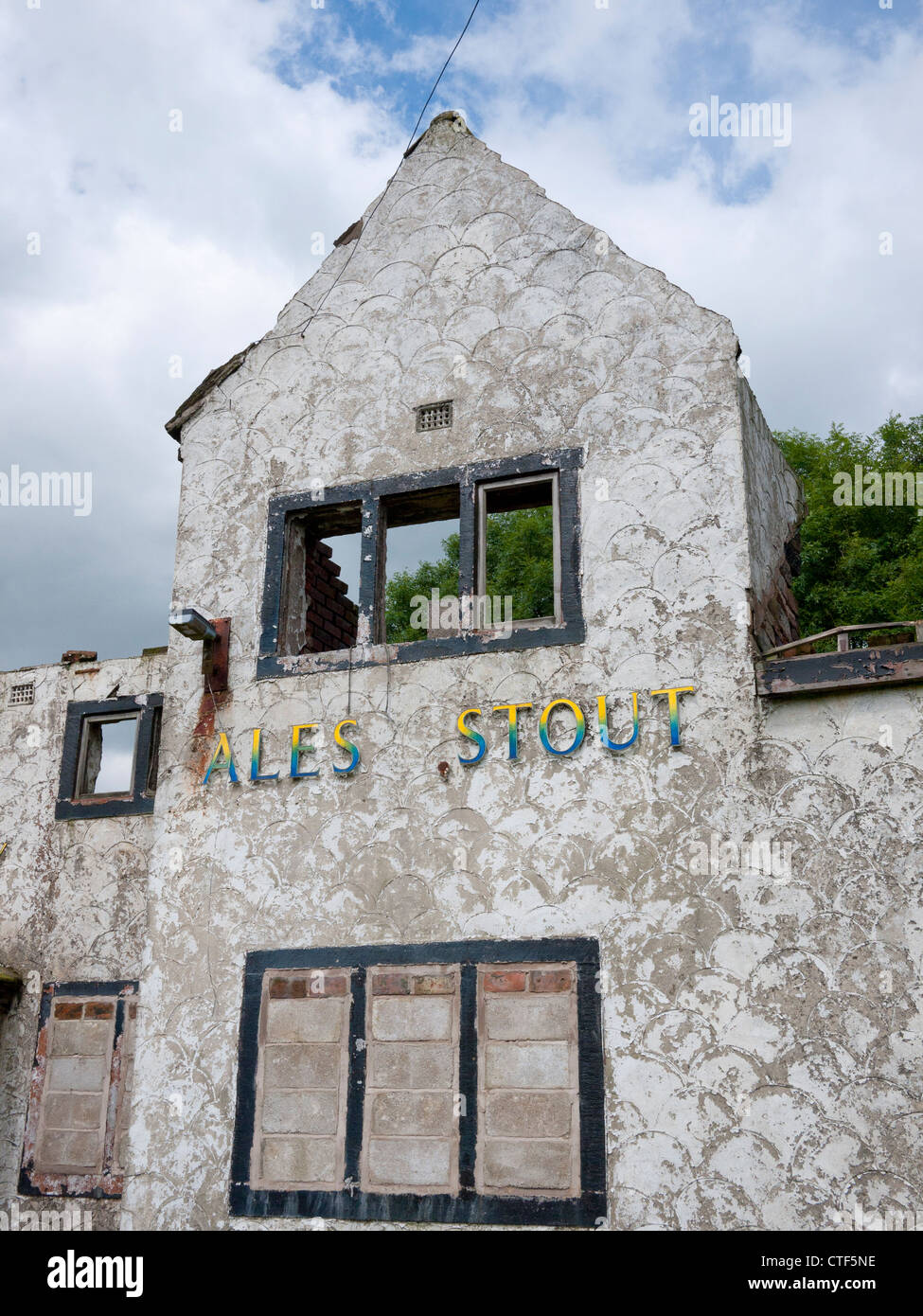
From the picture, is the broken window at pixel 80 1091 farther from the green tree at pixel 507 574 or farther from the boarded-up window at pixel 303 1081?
the green tree at pixel 507 574

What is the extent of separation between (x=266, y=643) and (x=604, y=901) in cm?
310

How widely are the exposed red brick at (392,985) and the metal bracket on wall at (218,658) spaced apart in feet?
7.95

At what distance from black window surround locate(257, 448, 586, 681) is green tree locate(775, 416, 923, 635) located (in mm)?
12989

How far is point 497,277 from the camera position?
28.5 feet

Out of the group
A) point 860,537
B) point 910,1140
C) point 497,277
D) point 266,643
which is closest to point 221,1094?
point 266,643

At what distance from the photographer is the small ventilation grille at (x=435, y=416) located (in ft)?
28.0

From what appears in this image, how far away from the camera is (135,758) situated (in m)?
12.3

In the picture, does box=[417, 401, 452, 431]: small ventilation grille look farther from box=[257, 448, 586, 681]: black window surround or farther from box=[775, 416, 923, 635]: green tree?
box=[775, 416, 923, 635]: green tree

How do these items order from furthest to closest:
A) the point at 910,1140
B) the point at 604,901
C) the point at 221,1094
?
the point at 221,1094 < the point at 604,901 < the point at 910,1140

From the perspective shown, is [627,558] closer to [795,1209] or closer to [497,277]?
[497,277]

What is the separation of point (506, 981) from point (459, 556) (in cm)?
298

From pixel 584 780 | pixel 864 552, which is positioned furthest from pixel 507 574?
pixel 584 780

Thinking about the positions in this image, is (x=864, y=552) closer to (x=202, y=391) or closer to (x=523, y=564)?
(x=523, y=564)
